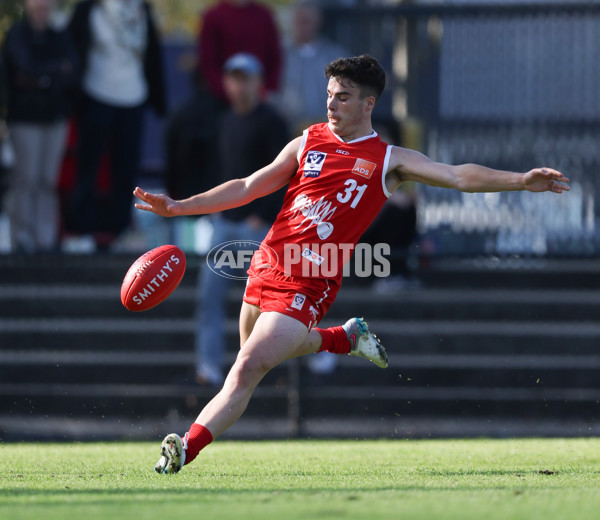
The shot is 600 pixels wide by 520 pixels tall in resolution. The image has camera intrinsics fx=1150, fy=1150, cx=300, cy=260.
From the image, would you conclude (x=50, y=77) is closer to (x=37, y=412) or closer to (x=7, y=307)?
(x=7, y=307)

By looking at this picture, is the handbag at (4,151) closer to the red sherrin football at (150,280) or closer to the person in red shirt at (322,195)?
the red sherrin football at (150,280)

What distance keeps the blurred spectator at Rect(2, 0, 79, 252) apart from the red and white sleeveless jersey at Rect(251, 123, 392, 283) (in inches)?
220

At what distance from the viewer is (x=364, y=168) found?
278 inches

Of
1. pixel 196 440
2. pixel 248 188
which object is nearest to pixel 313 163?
pixel 248 188

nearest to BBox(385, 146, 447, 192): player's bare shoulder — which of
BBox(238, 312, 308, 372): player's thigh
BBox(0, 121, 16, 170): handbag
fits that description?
BBox(238, 312, 308, 372): player's thigh

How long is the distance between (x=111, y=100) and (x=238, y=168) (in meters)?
1.72

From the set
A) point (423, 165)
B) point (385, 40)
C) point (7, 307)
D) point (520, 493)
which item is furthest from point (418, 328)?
point (520, 493)

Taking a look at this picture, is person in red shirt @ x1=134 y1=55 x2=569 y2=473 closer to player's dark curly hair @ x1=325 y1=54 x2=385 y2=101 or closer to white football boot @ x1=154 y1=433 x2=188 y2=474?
player's dark curly hair @ x1=325 y1=54 x2=385 y2=101

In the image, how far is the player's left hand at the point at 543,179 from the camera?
675 cm

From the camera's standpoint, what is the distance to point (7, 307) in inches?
493

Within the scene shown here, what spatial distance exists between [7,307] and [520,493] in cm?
808

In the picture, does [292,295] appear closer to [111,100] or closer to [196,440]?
[196,440]

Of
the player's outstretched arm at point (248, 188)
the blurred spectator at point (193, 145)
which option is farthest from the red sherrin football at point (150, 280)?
the blurred spectator at point (193, 145)

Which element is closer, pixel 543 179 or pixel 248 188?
pixel 543 179
